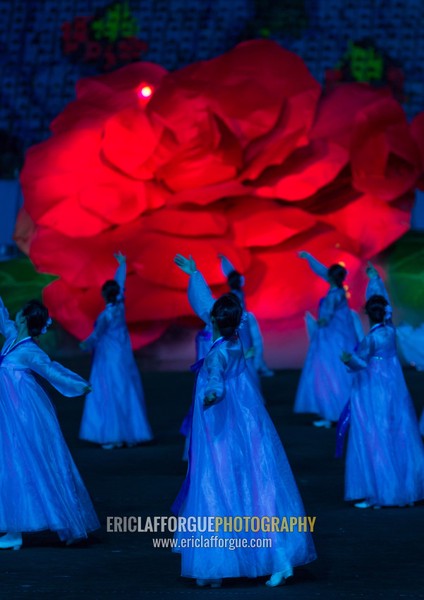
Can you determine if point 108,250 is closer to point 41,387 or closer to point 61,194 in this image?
point 61,194

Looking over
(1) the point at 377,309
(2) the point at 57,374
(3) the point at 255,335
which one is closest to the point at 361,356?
(1) the point at 377,309

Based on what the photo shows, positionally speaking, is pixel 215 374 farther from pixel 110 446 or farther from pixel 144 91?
pixel 144 91

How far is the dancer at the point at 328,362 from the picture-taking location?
464 inches

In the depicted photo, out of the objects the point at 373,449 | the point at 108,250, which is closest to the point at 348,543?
the point at 373,449

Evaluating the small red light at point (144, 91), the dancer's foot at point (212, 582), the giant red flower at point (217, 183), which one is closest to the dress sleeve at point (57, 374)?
the dancer's foot at point (212, 582)

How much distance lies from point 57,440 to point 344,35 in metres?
11.2

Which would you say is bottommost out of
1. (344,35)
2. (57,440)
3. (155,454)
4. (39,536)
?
(155,454)

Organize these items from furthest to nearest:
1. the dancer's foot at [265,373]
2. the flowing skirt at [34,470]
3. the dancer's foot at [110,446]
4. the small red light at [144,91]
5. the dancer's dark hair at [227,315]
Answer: the small red light at [144,91]
the dancer's foot at [265,373]
the dancer's foot at [110,446]
the flowing skirt at [34,470]
the dancer's dark hair at [227,315]

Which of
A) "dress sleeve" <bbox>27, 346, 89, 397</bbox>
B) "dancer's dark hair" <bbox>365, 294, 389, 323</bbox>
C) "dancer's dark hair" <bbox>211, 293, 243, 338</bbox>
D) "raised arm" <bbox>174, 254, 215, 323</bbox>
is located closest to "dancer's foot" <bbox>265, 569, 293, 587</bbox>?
"dancer's dark hair" <bbox>211, 293, 243, 338</bbox>

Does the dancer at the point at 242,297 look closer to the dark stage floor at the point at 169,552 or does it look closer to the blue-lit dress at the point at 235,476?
the dark stage floor at the point at 169,552

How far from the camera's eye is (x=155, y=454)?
33.4ft

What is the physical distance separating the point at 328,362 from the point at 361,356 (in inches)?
156

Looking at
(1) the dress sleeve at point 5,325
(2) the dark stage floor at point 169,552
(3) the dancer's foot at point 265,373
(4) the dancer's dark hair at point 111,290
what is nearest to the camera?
(2) the dark stage floor at point 169,552

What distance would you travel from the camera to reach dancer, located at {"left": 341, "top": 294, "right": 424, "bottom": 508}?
800 cm
